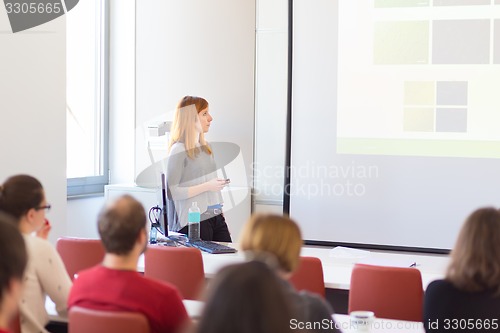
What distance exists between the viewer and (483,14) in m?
5.27

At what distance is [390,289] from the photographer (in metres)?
3.39

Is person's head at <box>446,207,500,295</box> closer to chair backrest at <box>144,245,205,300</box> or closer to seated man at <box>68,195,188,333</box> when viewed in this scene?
seated man at <box>68,195,188,333</box>

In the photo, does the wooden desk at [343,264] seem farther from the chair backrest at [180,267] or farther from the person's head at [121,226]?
the person's head at [121,226]

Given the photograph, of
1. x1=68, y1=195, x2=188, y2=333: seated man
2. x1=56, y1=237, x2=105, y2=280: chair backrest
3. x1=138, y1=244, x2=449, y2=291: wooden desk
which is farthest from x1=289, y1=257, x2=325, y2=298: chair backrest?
x1=68, y1=195, x2=188, y2=333: seated man

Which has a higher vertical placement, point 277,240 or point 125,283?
point 277,240

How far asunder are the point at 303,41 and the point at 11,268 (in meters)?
4.64

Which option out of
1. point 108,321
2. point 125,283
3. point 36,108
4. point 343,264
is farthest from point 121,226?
point 36,108

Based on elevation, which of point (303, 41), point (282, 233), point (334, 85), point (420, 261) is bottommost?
point (420, 261)

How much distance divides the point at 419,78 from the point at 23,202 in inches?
140

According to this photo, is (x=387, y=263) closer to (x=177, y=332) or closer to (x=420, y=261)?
(x=420, y=261)

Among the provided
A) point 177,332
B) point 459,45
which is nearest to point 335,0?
point 459,45

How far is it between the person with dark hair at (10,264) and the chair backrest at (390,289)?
7.05 ft

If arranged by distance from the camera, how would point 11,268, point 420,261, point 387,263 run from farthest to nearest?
point 420,261 < point 387,263 < point 11,268

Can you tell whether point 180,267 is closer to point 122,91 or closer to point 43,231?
point 43,231
